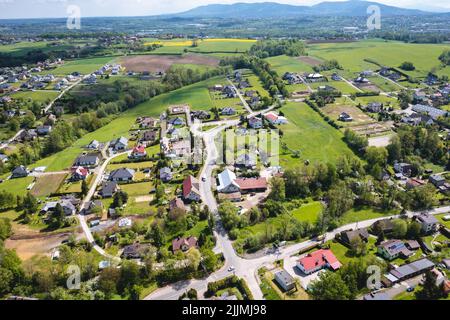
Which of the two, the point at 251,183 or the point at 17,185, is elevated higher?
the point at 251,183

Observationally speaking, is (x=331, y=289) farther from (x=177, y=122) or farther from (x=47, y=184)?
(x=177, y=122)

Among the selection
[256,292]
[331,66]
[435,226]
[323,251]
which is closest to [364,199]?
[435,226]

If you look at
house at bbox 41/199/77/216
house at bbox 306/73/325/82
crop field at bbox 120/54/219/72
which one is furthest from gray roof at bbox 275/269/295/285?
crop field at bbox 120/54/219/72

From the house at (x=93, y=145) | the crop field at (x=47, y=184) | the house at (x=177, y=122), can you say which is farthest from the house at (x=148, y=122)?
the crop field at (x=47, y=184)

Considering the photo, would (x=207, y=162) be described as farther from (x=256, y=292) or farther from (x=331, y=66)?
(x=331, y=66)

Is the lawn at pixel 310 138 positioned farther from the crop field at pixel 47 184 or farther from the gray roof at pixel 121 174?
the crop field at pixel 47 184

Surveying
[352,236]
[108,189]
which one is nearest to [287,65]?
[108,189]
